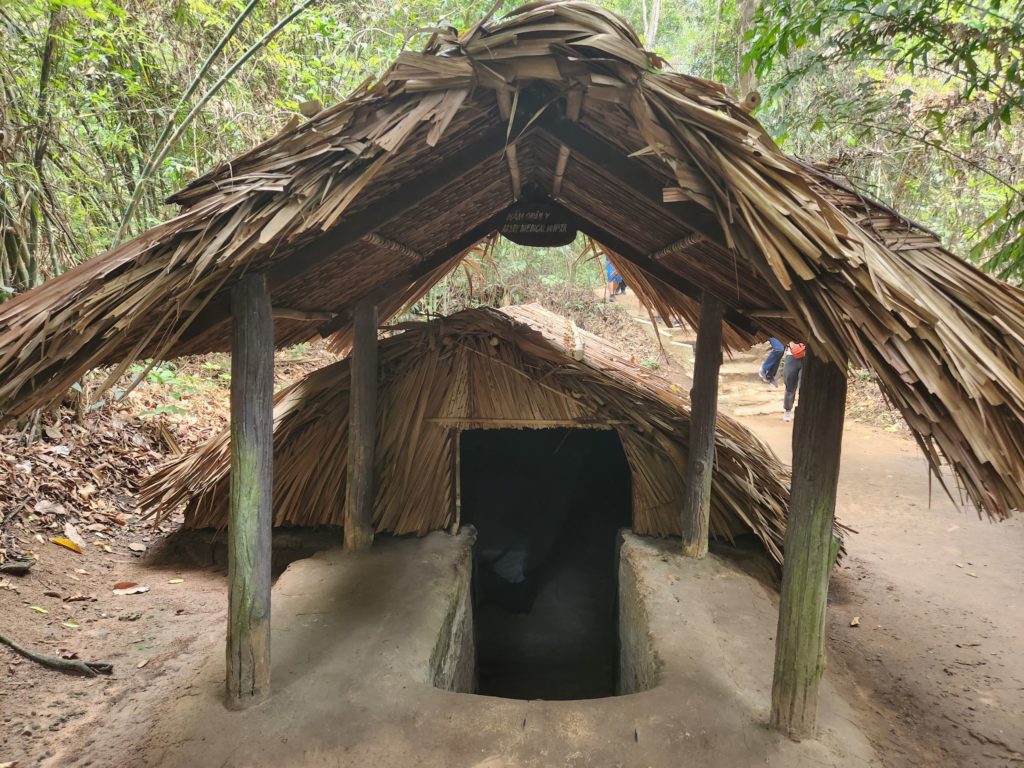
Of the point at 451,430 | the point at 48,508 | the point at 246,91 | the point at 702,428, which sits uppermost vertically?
the point at 246,91

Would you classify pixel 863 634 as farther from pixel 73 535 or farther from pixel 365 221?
pixel 73 535

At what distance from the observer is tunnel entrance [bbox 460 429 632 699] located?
5648 mm

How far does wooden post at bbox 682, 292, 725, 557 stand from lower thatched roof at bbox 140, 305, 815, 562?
0.29 metres

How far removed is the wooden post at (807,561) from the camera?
2377 millimetres

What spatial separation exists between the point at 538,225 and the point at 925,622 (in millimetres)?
3772

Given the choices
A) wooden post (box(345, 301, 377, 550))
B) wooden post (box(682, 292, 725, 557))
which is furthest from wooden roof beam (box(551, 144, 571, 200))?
wooden post (box(345, 301, 377, 550))

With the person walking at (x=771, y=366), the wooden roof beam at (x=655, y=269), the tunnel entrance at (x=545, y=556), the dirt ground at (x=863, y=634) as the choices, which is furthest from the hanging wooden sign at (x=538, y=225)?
the person walking at (x=771, y=366)

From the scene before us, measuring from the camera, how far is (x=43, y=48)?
15.1ft

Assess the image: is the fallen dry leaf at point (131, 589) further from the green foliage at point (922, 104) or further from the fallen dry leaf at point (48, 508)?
the green foliage at point (922, 104)

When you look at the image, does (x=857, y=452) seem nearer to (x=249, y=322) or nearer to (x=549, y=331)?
(x=549, y=331)

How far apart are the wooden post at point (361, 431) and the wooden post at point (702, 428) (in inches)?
82.6

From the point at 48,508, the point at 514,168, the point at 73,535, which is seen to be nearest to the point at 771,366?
the point at 514,168

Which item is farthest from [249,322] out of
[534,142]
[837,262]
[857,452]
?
[857,452]

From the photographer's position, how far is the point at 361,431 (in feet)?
13.8
